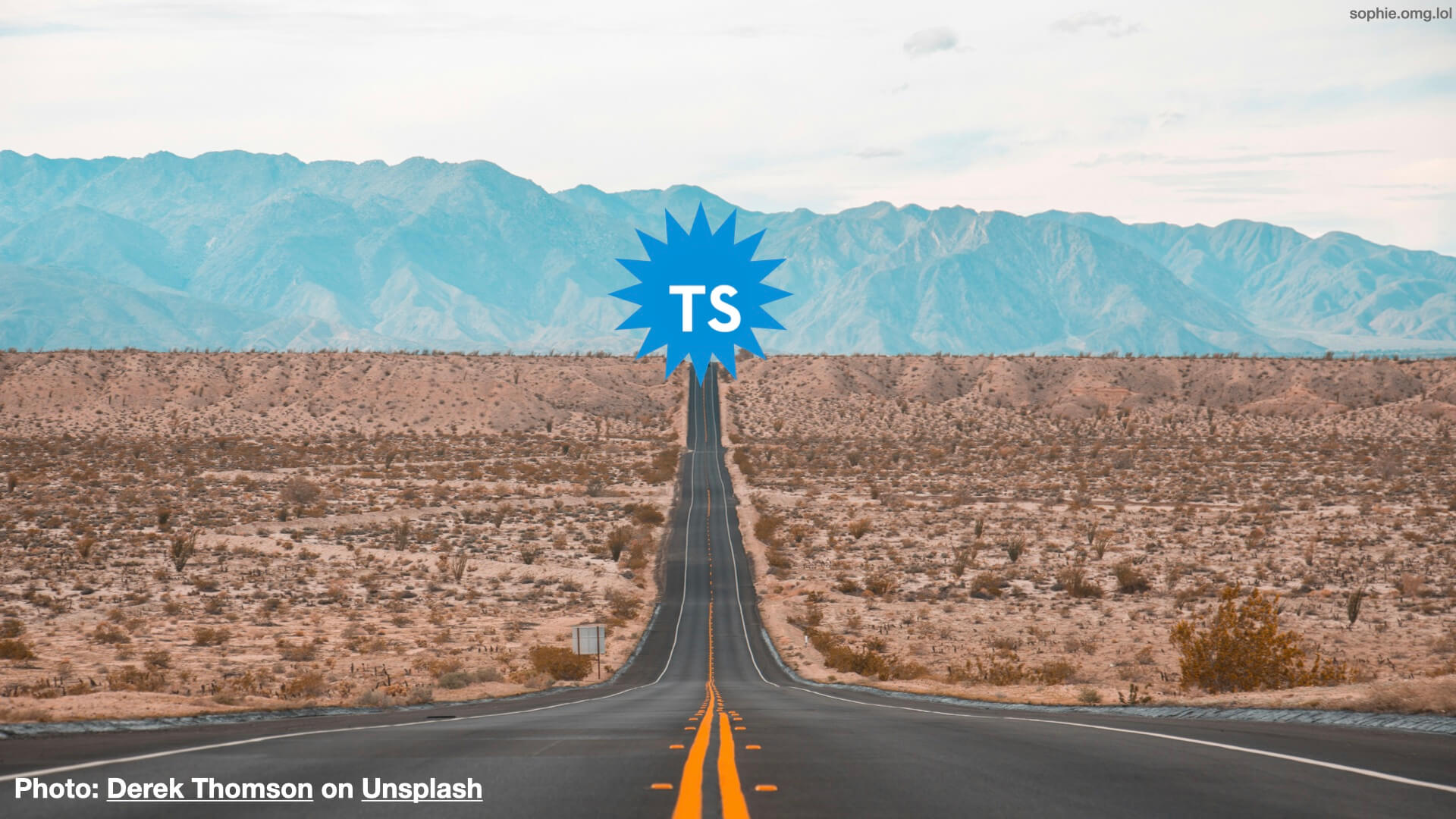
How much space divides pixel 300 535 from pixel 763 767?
60390 mm

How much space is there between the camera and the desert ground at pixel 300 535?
1256 inches

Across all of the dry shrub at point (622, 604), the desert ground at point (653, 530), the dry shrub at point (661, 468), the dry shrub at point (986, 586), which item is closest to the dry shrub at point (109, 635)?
the desert ground at point (653, 530)

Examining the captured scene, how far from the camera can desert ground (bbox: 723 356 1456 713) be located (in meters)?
35.8

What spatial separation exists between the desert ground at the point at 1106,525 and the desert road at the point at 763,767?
6.36m

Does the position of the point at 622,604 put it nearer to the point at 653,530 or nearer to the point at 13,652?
the point at 653,530

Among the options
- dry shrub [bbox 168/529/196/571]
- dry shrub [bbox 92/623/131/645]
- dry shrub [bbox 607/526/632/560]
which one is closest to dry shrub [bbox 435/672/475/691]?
dry shrub [bbox 92/623/131/645]

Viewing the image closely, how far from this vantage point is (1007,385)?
159 m

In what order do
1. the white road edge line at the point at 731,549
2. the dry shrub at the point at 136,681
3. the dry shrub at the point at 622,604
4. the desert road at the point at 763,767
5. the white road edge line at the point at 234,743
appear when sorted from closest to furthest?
the desert road at the point at 763,767 → the white road edge line at the point at 234,743 → the dry shrub at the point at 136,681 → the white road edge line at the point at 731,549 → the dry shrub at the point at 622,604

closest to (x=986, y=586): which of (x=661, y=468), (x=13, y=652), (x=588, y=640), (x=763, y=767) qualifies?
(x=588, y=640)

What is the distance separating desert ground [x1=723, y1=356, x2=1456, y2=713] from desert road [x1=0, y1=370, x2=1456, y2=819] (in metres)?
Answer: 6.36

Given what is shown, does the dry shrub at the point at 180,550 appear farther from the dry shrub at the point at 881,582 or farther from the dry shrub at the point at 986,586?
the dry shrub at the point at 986,586

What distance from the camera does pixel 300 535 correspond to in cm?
6216

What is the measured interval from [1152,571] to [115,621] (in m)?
48.4

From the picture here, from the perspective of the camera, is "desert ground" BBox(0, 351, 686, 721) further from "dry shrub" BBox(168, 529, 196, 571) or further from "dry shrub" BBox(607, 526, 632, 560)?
"dry shrub" BBox(607, 526, 632, 560)
